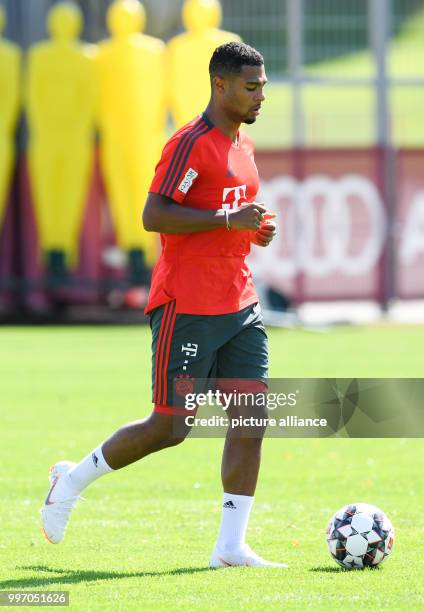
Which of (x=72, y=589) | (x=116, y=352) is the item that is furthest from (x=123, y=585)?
(x=116, y=352)

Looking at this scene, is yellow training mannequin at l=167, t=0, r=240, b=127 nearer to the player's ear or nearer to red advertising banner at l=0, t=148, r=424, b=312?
red advertising banner at l=0, t=148, r=424, b=312

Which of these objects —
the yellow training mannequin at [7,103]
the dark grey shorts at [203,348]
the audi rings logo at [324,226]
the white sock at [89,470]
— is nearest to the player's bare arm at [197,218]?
the dark grey shorts at [203,348]

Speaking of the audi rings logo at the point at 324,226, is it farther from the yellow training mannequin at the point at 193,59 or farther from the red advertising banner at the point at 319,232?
the yellow training mannequin at the point at 193,59

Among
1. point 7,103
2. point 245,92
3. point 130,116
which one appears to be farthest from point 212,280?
point 7,103

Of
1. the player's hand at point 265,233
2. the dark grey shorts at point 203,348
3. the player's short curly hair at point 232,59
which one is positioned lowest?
the dark grey shorts at point 203,348

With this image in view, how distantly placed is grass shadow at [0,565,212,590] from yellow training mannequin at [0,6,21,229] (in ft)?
60.8

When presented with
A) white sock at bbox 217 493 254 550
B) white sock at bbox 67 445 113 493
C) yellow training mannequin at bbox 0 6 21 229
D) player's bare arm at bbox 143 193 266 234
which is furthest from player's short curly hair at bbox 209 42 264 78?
yellow training mannequin at bbox 0 6 21 229

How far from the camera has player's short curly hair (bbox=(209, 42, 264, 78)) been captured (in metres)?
6.34

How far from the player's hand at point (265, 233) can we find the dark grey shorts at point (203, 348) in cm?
35

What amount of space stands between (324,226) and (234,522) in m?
19.1

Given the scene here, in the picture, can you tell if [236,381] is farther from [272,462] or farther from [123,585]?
[272,462]

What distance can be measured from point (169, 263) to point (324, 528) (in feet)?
5.92

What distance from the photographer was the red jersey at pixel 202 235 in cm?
624

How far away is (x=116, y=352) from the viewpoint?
18.0 m
